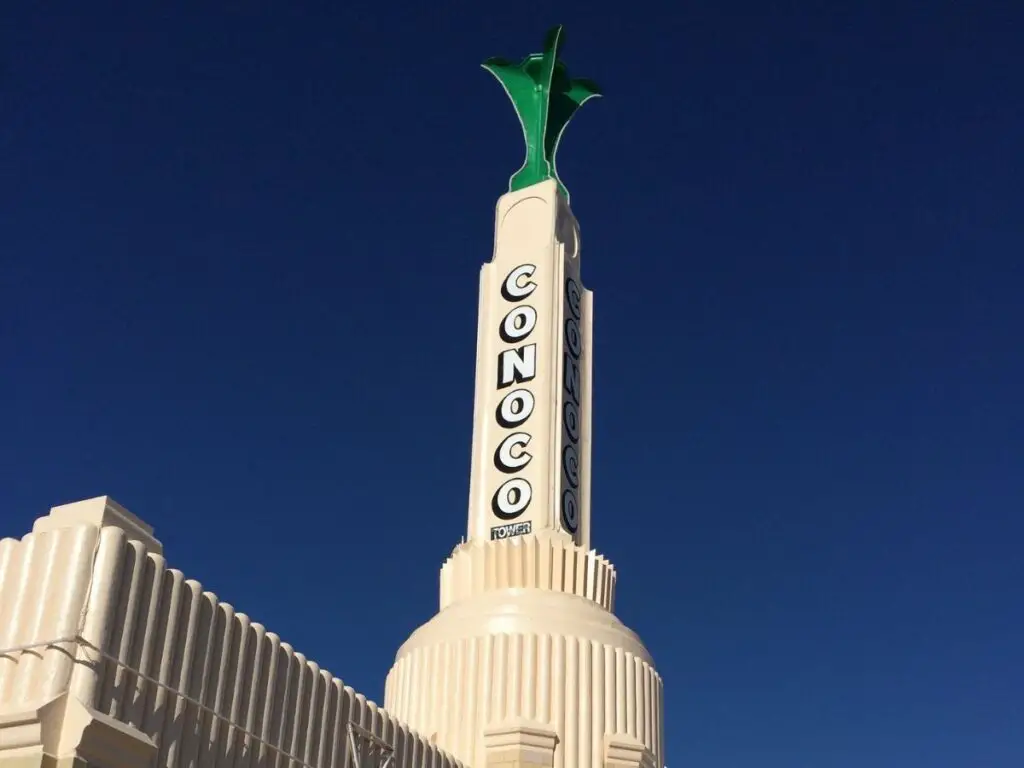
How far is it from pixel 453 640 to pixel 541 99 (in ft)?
48.4

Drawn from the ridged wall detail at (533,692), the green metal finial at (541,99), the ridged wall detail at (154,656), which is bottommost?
the ridged wall detail at (154,656)

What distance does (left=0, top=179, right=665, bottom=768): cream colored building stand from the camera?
13.2 meters

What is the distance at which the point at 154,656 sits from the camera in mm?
14188

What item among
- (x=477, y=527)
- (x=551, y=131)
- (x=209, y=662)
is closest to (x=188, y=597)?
(x=209, y=662)

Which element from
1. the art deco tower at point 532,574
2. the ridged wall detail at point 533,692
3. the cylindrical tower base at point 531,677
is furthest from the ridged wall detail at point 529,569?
the ridged wall detail at point 533,692

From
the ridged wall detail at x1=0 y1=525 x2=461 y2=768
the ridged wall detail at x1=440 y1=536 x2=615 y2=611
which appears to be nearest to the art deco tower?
the ridged wall detail at x1=440 y1=536 x2=615 y2=611

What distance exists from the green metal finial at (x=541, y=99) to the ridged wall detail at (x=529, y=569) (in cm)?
1016

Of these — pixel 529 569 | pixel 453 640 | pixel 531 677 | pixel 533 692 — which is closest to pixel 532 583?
pixel 529 569

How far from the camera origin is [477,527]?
1027 inches

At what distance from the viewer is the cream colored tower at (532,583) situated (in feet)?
74.0

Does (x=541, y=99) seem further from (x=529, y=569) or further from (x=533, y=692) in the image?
(x=533, y=692)

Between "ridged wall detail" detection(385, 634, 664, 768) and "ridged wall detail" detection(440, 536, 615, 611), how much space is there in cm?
141

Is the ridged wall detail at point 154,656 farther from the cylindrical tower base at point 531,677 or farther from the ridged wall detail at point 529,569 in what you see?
the ridged wall detail at point 529,569

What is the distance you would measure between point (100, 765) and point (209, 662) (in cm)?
251
